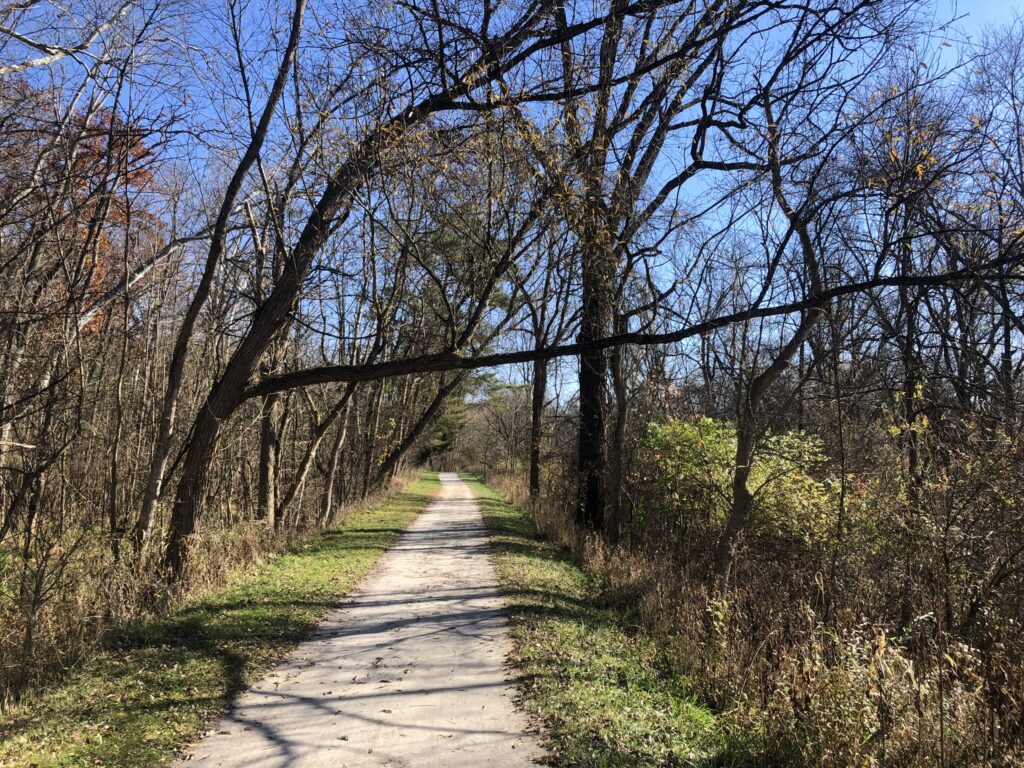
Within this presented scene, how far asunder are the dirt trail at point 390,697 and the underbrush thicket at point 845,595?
1.65 meters

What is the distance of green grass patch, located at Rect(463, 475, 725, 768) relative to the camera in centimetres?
390

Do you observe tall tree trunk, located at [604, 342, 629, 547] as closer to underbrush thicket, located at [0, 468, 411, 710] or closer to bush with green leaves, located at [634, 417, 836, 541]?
bush with green leaves, located at [634, 417, 836, 541]

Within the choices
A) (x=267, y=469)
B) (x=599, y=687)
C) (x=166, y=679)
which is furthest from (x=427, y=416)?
(x=599, y=687)

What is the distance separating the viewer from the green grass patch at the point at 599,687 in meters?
3.90

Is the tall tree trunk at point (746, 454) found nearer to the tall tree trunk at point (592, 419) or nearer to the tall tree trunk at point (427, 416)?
the tall tree trunk at point (592, 419)

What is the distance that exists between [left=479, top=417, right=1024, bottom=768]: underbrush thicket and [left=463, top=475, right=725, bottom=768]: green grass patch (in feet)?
0.77

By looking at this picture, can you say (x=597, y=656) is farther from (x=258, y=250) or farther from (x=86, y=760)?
(x=258, y=250)

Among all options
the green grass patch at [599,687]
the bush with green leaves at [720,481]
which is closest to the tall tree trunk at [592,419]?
the bush with green leaves at [720,481]

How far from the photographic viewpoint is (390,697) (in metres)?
4.72

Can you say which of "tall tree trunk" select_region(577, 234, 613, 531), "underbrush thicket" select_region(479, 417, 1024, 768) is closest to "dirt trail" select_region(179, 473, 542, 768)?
"underbrush thicket" select_region(479, 417, 1024, 768)

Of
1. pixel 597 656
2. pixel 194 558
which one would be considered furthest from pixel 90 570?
pixel 597 656

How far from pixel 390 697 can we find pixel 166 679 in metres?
1.74

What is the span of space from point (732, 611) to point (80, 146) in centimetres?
913

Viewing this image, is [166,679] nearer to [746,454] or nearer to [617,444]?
[746,454]
